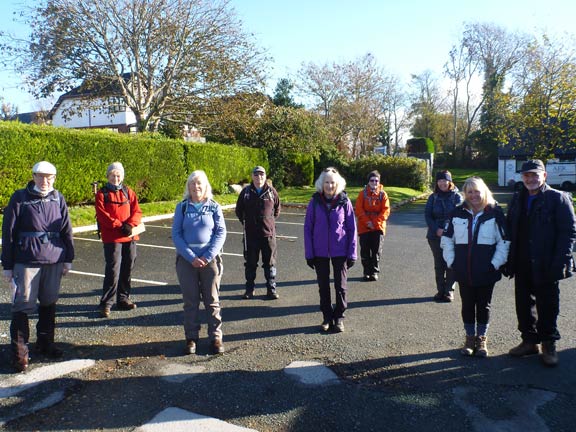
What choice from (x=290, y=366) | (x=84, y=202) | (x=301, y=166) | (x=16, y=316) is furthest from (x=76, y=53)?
(x=290, y=366)

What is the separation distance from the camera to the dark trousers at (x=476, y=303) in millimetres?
4602

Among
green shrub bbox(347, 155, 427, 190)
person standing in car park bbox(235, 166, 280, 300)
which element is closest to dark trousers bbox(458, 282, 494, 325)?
person standing in car park bbox(235, 166, 280, 300)

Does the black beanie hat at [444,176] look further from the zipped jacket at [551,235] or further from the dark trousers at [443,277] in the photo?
the zipped jacket at [551,235]

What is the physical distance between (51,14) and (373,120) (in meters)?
26.1

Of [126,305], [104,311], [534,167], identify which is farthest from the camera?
[126,305]

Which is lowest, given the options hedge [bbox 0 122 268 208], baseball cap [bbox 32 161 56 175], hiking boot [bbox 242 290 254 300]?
hiking boot [bbox 242 290 254 300]

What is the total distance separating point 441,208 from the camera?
260 inches

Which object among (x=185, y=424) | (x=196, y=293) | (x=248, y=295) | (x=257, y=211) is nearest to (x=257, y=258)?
(x=248, y=295)

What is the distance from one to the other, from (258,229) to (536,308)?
3.62m

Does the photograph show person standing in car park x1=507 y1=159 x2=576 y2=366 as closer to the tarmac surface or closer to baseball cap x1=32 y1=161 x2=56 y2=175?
the tarmac surface

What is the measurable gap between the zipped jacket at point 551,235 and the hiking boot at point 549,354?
63cm

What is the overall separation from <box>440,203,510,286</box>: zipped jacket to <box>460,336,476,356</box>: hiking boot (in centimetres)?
58

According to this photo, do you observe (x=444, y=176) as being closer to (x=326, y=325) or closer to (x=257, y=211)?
(x=257, y=211)

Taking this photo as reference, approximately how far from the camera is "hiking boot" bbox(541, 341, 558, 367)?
14.2ft
